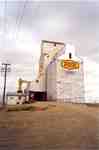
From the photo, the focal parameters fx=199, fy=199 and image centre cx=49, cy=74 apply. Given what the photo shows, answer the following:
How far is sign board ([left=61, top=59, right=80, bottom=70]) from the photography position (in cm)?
6662

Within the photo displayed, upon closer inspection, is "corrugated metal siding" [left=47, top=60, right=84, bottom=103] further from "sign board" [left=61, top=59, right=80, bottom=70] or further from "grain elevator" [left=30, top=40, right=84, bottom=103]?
"sign board" [left=61, top=59, right=80, bottom=70]

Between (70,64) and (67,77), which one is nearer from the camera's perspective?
(67,77)

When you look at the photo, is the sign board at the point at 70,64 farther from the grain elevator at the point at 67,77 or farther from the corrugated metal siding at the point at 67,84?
the corrugated metal siding at the point at 67,84

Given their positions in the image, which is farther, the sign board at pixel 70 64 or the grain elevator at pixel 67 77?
the sign board at pixel 70 64

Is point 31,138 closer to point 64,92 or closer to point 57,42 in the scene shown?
point 64,92

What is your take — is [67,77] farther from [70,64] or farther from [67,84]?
[70,64]

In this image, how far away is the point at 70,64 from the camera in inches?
2662

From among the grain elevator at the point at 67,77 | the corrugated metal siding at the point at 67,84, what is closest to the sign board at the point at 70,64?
the grain elevator at the point at 67,77

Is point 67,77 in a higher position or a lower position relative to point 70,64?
lower

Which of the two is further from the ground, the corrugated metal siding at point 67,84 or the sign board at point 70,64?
the sign board at point 70,64

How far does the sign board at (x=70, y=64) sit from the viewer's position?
219 feet

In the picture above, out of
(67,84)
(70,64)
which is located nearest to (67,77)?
(67,84)

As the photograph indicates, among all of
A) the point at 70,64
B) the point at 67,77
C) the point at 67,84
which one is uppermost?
the point at 70,64

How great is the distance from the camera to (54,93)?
64938 mm
